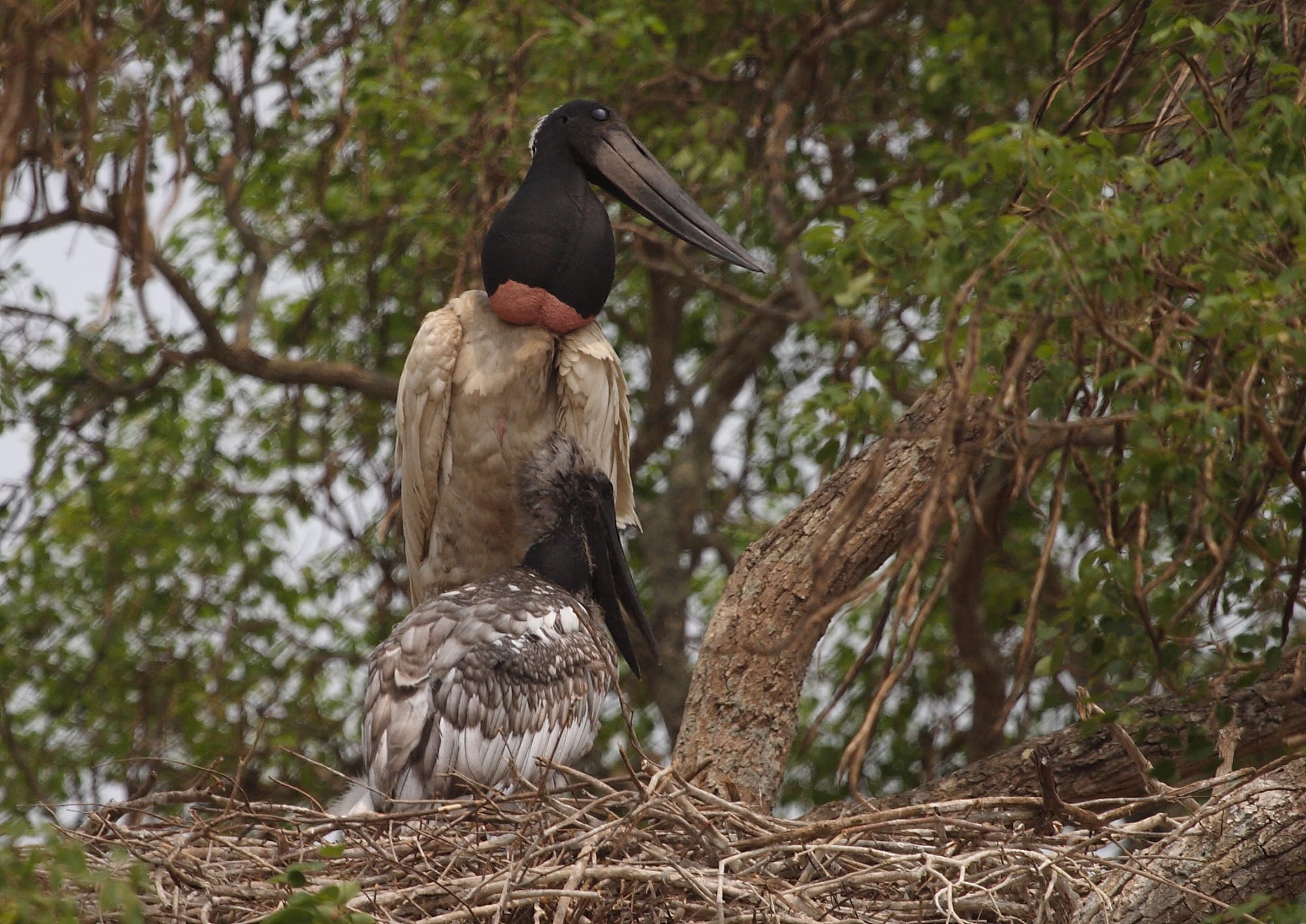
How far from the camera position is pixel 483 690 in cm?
422

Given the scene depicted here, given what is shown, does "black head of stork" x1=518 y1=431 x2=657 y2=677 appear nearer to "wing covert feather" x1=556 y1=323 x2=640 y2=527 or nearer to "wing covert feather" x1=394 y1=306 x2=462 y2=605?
"wing covert feather" x1=556 y1=323 x2=640 y2=527

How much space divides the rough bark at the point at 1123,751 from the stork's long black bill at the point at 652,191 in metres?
2.10

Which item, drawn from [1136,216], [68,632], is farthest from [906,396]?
[68,632]

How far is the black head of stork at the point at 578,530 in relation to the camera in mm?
5047

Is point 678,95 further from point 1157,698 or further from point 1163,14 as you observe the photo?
point 1157,698

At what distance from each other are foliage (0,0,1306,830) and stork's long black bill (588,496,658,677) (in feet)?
2.40

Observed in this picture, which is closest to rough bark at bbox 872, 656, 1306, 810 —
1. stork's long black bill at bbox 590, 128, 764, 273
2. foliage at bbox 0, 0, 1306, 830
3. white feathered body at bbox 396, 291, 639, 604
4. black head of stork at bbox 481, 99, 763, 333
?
foliage at bbox 0, 0, 1306, 830

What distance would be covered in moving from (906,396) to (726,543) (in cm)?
216

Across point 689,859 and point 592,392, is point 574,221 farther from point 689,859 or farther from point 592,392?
point 689,859

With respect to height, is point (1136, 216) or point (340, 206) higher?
point (340, 206)

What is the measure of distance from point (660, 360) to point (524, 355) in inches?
87.5

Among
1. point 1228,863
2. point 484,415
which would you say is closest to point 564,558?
point 484,415

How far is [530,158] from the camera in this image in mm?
5961

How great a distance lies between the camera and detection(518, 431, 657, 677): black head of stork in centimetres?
505
